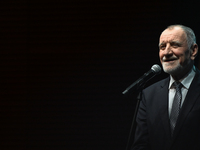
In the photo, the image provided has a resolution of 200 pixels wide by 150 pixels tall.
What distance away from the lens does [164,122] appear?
219cm

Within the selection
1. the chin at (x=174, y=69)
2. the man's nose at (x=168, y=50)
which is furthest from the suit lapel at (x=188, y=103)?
the man's nose at (x=168, y=50)

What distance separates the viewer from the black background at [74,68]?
11.2 ft

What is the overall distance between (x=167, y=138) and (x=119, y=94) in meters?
1.31

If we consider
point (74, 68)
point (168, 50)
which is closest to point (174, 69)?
point (168, 50)

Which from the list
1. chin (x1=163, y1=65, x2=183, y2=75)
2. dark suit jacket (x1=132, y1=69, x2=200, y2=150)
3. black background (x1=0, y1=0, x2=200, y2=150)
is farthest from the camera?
black background (x1=0, y1=0, x2=200, y2=150)

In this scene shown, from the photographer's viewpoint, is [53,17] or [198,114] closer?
[198,114]

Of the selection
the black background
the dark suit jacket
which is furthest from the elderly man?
the black background

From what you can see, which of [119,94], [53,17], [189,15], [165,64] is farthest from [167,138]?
[53,17]

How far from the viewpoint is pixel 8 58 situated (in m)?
3.51

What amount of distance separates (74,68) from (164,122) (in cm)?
158

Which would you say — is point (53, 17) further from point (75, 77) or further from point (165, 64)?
point (165, 64)

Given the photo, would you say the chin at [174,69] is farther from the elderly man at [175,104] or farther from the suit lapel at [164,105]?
the suit lapel at [164,105]

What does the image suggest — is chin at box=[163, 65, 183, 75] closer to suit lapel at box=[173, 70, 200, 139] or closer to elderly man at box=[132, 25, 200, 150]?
elderly man at box=[132, 25, 200, 150]

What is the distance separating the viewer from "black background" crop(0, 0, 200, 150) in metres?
3.41
